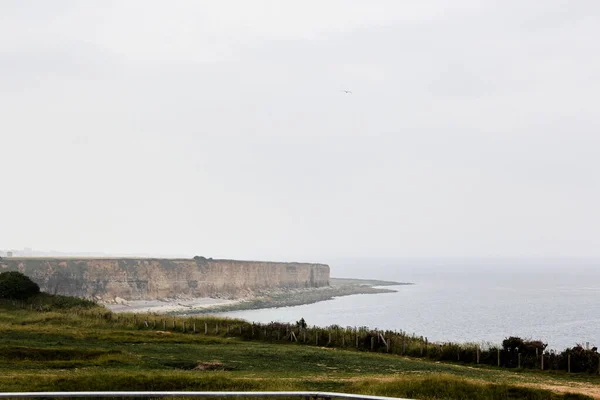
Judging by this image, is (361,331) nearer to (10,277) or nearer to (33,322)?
(33,322)

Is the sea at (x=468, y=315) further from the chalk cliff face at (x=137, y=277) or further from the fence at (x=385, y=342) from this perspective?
the fence at (x=385, y=342)

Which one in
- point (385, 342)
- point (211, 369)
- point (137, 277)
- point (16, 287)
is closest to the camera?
point (211, 369)

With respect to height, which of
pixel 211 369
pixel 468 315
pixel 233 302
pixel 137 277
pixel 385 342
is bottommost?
pixel 233 302

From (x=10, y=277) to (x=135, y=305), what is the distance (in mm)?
62502

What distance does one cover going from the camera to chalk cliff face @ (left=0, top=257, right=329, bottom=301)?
447 feet

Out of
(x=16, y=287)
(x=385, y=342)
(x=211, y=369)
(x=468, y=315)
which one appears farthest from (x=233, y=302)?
(x=211, y=369)

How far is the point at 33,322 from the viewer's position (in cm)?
5200

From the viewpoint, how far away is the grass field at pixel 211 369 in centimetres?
2105

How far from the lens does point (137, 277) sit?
473 ft

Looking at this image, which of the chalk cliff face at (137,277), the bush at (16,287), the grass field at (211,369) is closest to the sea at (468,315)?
the chalk cliff face at (137,277)

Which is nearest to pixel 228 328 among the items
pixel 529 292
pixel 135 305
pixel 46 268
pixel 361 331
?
pixel 361 331

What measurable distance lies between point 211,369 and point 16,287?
167ft

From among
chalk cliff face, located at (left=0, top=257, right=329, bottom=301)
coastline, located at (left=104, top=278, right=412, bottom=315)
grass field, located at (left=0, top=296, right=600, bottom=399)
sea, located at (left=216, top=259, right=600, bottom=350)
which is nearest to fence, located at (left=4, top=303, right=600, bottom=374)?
grass field, located at (left=0, top=296, right=600, bottom=399)

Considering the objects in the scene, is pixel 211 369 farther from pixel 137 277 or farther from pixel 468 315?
pixel 137 277
